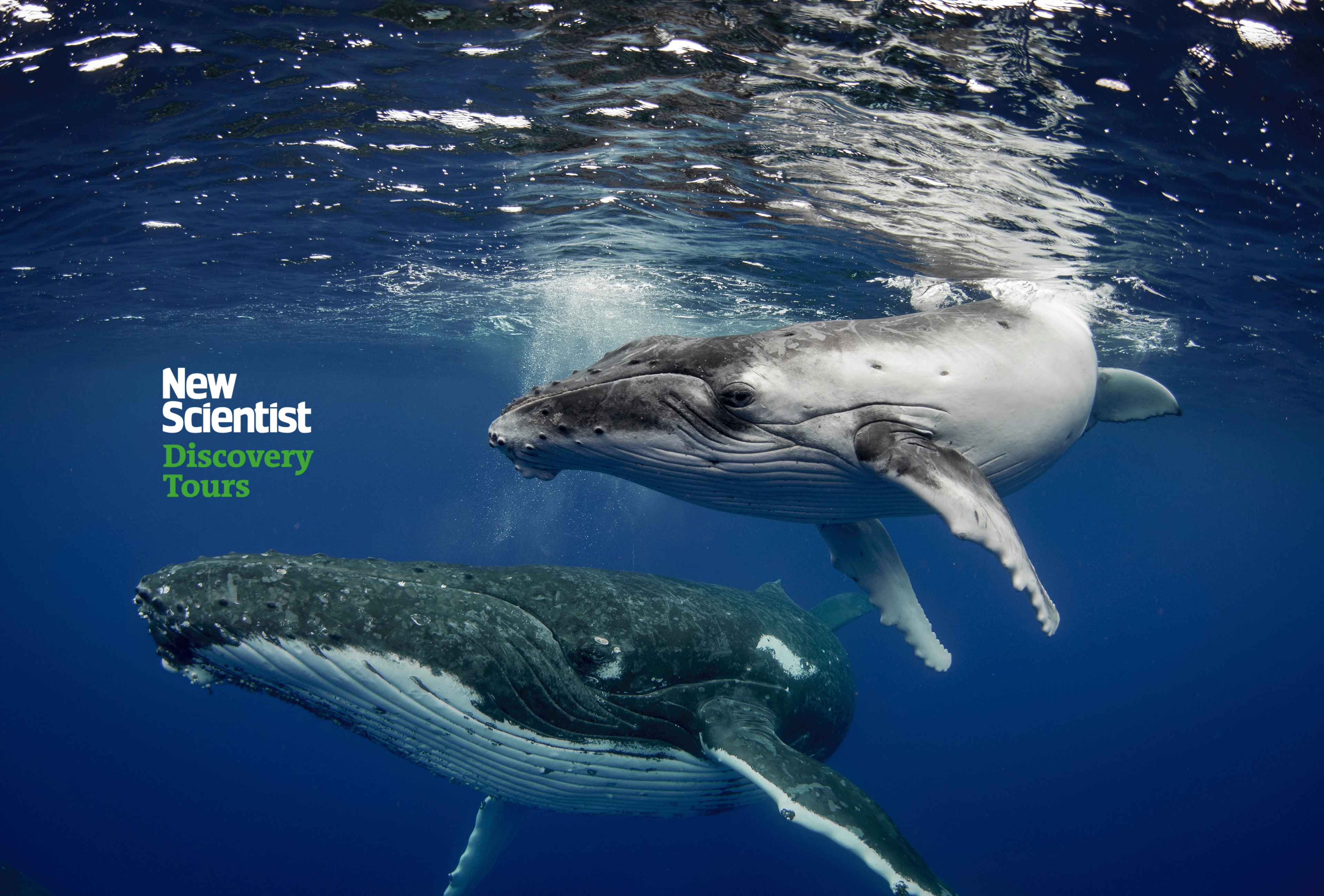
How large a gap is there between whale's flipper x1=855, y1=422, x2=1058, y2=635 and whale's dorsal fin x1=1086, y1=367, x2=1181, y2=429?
345 cm

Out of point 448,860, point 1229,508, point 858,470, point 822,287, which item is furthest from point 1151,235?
point 1229,508

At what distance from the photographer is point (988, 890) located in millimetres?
20016

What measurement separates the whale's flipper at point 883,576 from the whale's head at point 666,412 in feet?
8.21

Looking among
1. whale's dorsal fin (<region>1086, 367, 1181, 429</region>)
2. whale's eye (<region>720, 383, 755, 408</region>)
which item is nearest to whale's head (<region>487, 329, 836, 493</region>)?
whale's eye (<region>720, 383, 755, 408</region>)

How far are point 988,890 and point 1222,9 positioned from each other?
2367 cm

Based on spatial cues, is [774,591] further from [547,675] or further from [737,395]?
[737,395]

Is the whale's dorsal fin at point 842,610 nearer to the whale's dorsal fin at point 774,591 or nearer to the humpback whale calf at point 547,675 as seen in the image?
the whale's dorsal fin at point 774,591

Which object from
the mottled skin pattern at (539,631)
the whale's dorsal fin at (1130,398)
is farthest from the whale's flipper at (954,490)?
the whale's dorsal fin at (1130,398)

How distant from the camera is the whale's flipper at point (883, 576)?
573cm

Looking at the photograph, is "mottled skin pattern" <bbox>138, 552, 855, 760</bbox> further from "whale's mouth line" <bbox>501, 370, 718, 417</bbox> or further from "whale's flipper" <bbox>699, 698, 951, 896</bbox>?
"whale's mouth line" <bbox>501, 370, 718, 417</bbox>

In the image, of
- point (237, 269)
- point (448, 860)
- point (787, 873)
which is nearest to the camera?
point (237, 269)

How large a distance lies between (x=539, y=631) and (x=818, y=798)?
7.17 ft

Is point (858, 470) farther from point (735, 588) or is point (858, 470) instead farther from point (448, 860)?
point (448, 860)

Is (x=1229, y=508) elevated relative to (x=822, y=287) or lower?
lower
